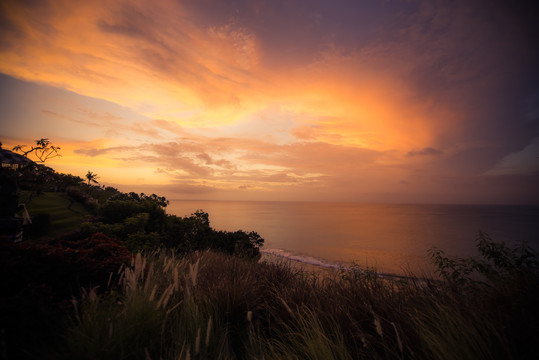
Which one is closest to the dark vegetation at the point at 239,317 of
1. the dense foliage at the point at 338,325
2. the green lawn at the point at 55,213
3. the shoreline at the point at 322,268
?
the dense foliage at the point at 338,325

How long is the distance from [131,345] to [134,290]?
0.68 m

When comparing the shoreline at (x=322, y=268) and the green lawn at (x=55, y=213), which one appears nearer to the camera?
the shoreline at (x=322, y=268)

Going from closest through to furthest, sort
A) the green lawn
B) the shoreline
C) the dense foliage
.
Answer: the dense foliage
the shoreline
the green lawn

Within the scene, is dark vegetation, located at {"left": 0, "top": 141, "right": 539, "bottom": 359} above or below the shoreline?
above

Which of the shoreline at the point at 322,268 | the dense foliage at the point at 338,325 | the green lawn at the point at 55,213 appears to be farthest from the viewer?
the green lawn at the point at 55,213

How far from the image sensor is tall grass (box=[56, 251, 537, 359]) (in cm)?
215

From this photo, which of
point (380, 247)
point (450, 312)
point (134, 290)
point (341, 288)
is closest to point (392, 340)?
point (450, 312)

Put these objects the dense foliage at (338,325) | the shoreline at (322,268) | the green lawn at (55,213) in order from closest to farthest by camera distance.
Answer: the dense foliage at (338,325) → the shoreline at (322,268) → the green lawn at (55,213)

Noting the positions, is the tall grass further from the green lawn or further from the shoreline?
the green lawn

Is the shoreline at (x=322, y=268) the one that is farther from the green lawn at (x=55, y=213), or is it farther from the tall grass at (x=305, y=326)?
the green lawn at (x=55, y=213)

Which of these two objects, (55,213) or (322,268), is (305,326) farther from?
(55,213)

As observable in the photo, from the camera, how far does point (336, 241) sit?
41.6 m

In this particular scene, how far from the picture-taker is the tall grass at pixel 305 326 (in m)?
2.15

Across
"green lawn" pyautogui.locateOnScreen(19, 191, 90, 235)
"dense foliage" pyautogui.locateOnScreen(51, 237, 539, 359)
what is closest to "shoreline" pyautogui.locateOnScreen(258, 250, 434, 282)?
"dense foliage" pyautogui.locateOnScreen(51, 237, 539, 359)
